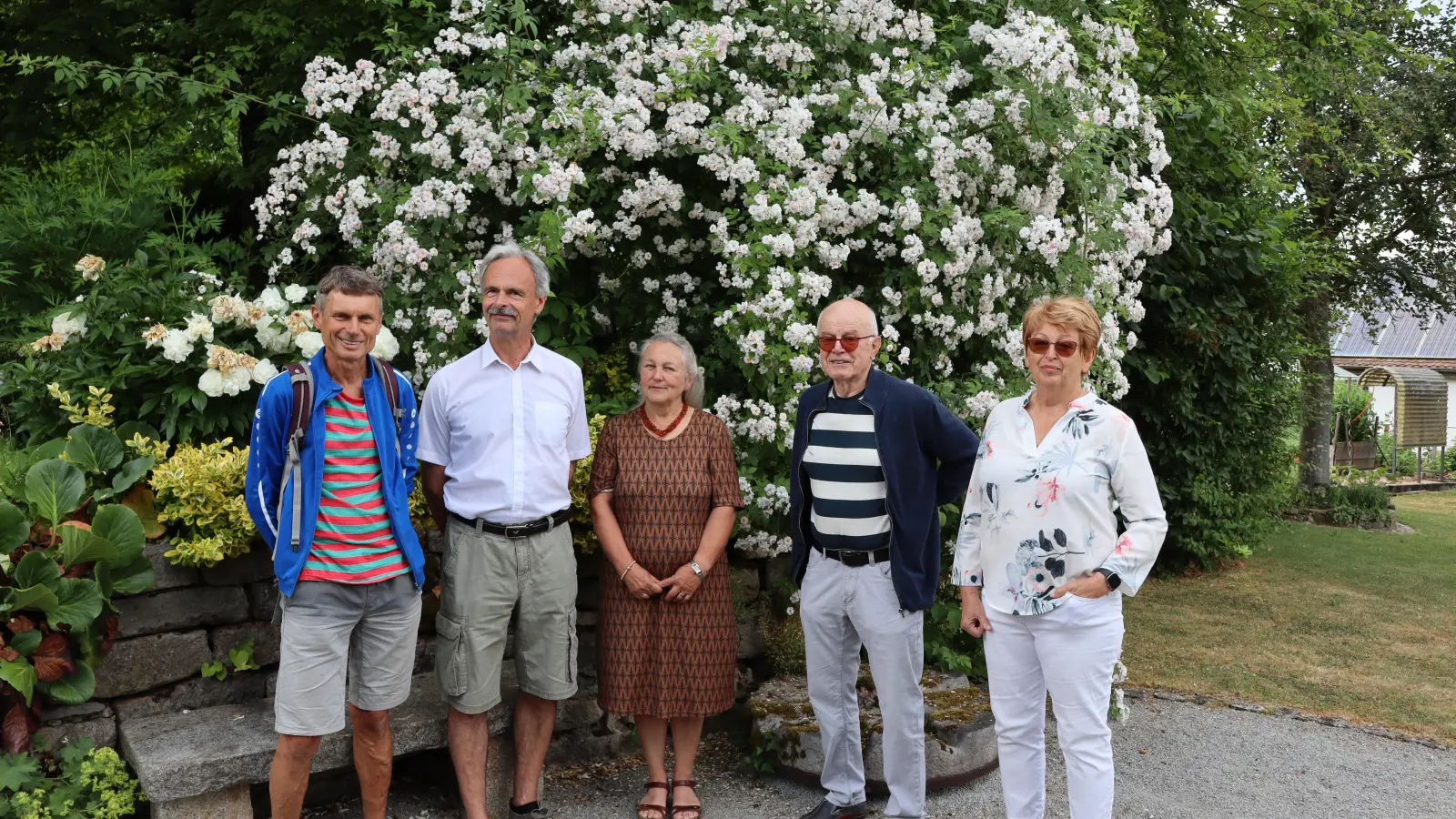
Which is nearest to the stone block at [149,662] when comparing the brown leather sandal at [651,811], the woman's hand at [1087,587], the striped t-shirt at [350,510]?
the striped t-shirt at [350,510]

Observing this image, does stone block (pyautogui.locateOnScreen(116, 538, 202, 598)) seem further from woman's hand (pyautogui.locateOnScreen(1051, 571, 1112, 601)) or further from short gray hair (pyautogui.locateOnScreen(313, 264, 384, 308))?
woman's hand (pyautogui.locateOnScreen(1051, 571, 1112, 601))

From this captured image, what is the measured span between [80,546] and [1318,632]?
7.21 m

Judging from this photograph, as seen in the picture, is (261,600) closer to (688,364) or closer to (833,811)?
(688,364)

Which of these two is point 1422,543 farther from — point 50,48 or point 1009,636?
point 50,48

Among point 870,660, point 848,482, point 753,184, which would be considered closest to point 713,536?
point 848,482

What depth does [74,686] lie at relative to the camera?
375cm

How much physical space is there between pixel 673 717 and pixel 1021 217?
8.35 feet

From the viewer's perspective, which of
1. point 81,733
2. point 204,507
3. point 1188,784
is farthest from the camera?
point 1188,784

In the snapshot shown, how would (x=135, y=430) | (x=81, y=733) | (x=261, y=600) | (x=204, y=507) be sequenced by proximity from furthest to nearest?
1. (x=135, y=430)
2. (x=261, y=600)
3. (x=204, y=507)
4. (x=81, y=733)

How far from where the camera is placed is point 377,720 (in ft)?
12.0

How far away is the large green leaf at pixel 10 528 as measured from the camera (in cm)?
368

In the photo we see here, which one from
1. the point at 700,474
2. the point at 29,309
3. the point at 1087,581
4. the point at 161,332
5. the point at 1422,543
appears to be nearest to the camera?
the point at 1087,581

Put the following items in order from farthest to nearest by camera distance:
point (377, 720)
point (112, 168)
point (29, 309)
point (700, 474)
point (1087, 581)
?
1. point (112, 168)
2. point (29, 309)
3. point (700, 474)
4. point (377, 720)
5. point (1087, 581)

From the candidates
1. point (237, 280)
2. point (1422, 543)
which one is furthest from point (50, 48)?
point (1422, 543)
